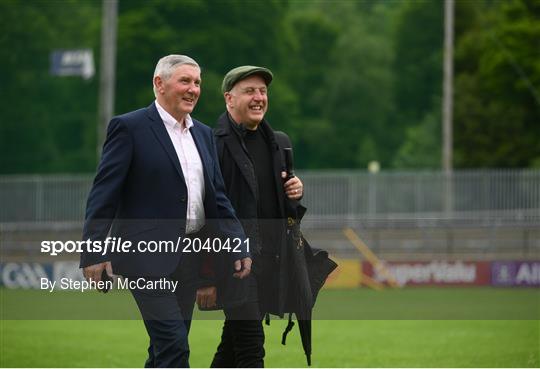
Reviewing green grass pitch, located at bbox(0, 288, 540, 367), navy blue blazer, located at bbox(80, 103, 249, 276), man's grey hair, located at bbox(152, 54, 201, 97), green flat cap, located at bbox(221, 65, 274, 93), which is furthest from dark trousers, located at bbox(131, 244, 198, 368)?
green grass pitch, located at bbox(0, 288, 540, 367)

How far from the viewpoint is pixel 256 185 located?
9.18 m

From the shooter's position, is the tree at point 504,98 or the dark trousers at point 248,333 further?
the tree at point 504,98

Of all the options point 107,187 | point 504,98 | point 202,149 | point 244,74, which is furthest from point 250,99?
point 504,98

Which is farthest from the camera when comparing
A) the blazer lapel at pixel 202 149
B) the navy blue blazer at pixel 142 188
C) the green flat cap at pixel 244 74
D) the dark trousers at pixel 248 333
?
the green flat cap at pixel 244 74

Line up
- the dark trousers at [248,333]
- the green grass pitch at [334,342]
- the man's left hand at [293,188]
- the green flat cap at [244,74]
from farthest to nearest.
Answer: the green grass pitch at [334,342] → the man's left hand at [293,188] → the green flat cap at [244,74] → the dark trousers at [248,333]

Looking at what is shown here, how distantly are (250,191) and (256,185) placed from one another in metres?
0.08

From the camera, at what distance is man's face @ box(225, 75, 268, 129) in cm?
911

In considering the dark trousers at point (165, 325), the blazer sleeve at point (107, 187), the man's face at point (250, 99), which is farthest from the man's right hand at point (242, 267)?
the man's face at point (250, 99)

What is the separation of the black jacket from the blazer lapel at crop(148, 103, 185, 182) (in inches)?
32.3

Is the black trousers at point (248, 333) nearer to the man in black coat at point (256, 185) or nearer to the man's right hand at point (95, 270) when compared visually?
the man in black coat at point (256, 185)

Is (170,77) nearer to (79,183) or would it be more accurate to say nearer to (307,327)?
(307,327)

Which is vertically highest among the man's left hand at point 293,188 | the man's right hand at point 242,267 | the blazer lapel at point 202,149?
the blazer lapel at point 202,149

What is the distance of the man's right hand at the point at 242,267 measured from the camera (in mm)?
8453

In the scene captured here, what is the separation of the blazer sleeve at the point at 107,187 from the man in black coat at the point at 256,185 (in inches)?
45.6
